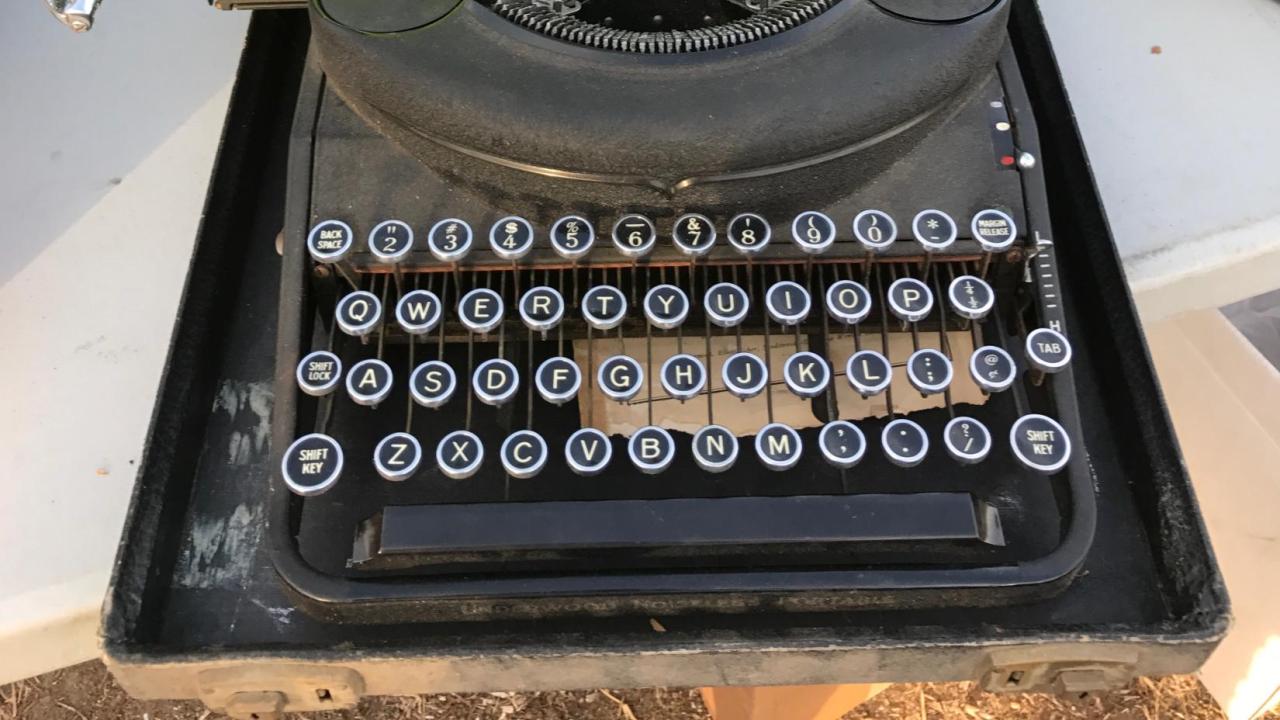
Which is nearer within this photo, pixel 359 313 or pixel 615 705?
pixel 359 313

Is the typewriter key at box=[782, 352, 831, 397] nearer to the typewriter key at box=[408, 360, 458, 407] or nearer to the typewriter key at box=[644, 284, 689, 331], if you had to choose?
the typewriter key at box=[644, 284, 689, 331]

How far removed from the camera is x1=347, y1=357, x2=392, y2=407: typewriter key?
3.45ft

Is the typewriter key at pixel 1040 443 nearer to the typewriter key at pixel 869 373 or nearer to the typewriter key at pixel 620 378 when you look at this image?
the typewriter key at pixel 869 373

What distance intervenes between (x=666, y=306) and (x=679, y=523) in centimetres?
23

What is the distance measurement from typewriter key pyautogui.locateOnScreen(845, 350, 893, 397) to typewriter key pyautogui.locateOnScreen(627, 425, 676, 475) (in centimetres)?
21

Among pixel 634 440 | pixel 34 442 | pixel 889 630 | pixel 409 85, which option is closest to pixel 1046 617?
pixel 889 630

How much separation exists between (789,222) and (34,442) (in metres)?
0.94

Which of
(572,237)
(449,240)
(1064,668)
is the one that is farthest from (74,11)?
(1064,668)

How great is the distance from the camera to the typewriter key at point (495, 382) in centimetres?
105

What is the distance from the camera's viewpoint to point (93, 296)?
1.33 metres

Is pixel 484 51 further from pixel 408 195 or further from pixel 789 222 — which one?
pixel 789 222

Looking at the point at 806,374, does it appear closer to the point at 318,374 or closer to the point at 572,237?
the point at 572,237

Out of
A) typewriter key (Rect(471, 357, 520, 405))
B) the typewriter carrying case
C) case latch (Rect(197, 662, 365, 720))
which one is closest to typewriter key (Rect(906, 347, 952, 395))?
the typewriter carrying case

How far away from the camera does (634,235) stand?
106 centimetres
